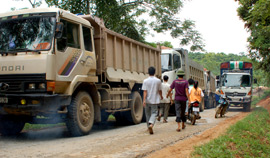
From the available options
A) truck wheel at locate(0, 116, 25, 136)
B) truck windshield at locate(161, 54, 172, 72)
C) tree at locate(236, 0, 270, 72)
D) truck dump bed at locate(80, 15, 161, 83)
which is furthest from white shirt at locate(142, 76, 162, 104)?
truck windshield at locate(161, 54, 172, 72)

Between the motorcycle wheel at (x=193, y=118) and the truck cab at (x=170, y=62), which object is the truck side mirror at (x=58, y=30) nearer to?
the motorcycle wheel at (x=193, y=118)

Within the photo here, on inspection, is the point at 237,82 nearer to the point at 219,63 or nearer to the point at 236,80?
the point at 236,80

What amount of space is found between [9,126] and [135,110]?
4.49m

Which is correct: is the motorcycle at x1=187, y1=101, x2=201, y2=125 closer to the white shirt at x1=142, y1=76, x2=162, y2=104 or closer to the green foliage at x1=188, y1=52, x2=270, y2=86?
the white shirt at x1=142, y1=76, x2=162, y2=104

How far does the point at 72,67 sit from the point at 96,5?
300 inches

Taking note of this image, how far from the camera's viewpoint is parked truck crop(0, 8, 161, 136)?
6.86m

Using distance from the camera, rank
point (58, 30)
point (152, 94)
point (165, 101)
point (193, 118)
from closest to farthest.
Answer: point (58, 30)
point (152, 94)
point (193, 118)
point (165, 101)

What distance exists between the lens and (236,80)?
1948cm

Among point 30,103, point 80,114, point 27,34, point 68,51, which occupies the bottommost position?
point 80,114

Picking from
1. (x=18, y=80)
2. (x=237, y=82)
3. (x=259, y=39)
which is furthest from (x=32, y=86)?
(x=237, y=82)

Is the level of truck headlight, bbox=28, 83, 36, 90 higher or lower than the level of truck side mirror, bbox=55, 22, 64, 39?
lower

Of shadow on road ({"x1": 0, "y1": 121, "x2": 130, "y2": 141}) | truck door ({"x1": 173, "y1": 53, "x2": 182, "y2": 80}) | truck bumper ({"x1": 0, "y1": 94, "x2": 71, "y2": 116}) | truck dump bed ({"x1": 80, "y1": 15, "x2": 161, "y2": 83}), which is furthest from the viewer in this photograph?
truck door ({"x1": 173, "y1": 53, "x2": 182, "y2": 80})

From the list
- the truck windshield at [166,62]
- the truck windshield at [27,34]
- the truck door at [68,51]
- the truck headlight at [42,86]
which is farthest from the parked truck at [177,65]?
the truck headlight at [42,86]

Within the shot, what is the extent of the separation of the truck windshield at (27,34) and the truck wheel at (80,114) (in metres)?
1.53
